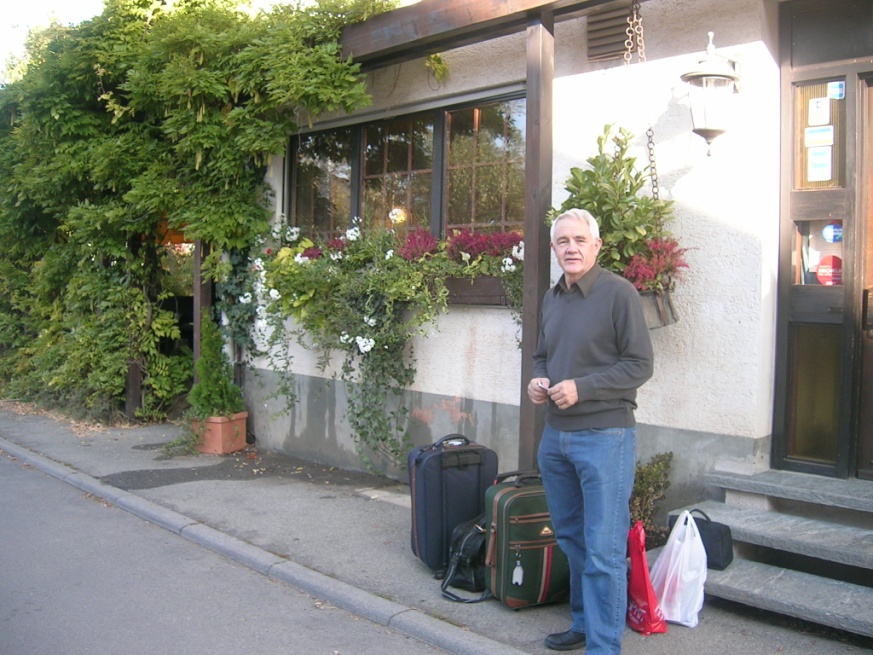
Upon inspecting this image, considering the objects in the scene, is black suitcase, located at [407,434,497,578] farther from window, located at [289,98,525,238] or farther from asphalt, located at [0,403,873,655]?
window, located at [289,98,525,238]

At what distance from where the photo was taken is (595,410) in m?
3.50

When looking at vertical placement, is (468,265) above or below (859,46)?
below

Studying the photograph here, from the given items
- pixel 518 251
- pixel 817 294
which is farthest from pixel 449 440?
pixel 817 294

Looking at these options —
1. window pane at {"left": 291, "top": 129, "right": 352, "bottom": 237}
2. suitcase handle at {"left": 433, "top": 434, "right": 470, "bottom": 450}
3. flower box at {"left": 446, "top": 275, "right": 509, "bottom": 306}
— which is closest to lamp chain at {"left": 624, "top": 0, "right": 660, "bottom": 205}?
flower box at {"left": 446, "top": 275, "right": 509, "bottom": 306}

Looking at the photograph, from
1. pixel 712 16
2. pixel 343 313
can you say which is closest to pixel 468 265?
pixel 343 313

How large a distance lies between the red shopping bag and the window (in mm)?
3113

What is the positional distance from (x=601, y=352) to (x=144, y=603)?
2907 mm

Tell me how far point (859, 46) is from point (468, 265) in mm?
2979

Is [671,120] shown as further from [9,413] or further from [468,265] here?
[9,413]

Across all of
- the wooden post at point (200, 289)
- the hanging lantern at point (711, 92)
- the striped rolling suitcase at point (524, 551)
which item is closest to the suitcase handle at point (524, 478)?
the striped rolling suitcase at point (524, 551)

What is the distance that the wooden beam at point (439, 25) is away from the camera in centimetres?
545

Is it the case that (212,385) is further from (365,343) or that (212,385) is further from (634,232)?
(634,232)

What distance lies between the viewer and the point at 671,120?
5.26 meters

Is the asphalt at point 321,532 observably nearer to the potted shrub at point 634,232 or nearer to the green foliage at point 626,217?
the potted shrub at point 634,232
